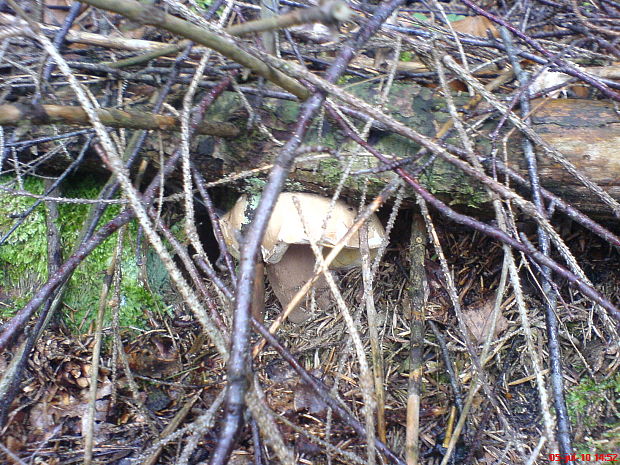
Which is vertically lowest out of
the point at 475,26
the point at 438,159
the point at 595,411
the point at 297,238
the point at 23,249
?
the point at 23,249

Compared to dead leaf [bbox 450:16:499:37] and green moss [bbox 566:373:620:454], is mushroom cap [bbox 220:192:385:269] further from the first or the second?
dead leaf [bbox 450:16:499:37]

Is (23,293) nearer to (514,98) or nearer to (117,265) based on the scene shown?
(117,265)

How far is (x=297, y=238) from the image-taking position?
1807 millimetres

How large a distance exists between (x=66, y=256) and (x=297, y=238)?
1.12 meters

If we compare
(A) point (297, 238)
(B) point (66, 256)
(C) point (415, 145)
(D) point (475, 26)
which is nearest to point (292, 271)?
(A) point (297, 238)

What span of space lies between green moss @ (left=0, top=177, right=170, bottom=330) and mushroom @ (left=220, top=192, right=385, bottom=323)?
21.9 inches

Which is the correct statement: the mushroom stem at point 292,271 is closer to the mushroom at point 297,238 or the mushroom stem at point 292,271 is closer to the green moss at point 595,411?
the mushroom at point 297,238

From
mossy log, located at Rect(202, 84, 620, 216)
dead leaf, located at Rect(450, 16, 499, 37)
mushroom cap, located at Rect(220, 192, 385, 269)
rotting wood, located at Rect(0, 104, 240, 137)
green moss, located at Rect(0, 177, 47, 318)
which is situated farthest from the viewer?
dead leaf, located at Rect(450, 16, 499, 37)

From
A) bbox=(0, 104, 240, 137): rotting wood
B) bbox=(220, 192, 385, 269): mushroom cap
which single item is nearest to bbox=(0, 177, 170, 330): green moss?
bbox=(220, 192, 385, 269): mushroom cap

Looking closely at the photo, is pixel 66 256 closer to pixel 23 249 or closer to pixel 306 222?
pixel 23 249

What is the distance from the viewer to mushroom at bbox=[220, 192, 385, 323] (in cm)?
180

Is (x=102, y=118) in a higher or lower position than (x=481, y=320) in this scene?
higher

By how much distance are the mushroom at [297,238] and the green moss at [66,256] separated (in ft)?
1.83

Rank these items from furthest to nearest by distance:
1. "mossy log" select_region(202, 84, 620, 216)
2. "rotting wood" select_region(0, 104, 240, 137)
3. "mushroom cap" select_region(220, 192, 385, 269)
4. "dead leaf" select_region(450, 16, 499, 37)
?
1. "dead leaf" select_region(450, 16, 499, 37)
2. "mushroom cap" select_region(220, 192, 385, 269)
3. "mossy log" select_region(202, 84, 620, 216)
4. "rotting wood" select_region(0, 104, 240, 137)
